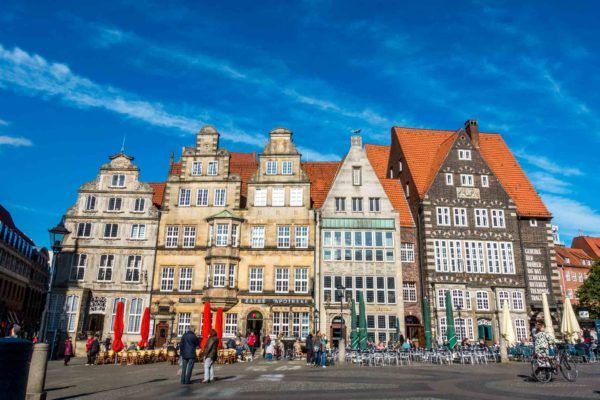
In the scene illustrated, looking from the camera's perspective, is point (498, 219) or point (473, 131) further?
point (473, 131)

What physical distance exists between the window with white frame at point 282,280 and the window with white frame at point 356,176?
29.9 feet

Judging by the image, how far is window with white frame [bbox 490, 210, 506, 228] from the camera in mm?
38375

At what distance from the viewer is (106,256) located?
3597 centimetres

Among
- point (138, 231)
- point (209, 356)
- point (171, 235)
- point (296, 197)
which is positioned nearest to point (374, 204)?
point (296, 197)

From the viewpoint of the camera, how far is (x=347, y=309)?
115ft

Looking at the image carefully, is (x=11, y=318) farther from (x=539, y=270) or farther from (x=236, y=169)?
(x=539, y=270)

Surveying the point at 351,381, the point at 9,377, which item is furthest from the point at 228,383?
the point at 9,377

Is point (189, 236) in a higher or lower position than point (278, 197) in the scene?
lower

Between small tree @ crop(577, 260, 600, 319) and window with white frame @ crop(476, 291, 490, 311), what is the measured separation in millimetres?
20403

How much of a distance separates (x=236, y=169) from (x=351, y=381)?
30.7 m

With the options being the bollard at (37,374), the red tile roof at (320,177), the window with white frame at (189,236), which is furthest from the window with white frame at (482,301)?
the bollard at (37,374)

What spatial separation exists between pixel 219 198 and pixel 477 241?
68.5 ft

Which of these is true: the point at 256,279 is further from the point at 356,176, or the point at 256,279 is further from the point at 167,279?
the point at 356,176

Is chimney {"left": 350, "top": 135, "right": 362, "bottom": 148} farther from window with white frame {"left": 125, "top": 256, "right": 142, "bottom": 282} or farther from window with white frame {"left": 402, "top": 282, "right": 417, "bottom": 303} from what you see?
window with white frame {"left": 125, "top": 256, "right": 142, "bottom": 282}
